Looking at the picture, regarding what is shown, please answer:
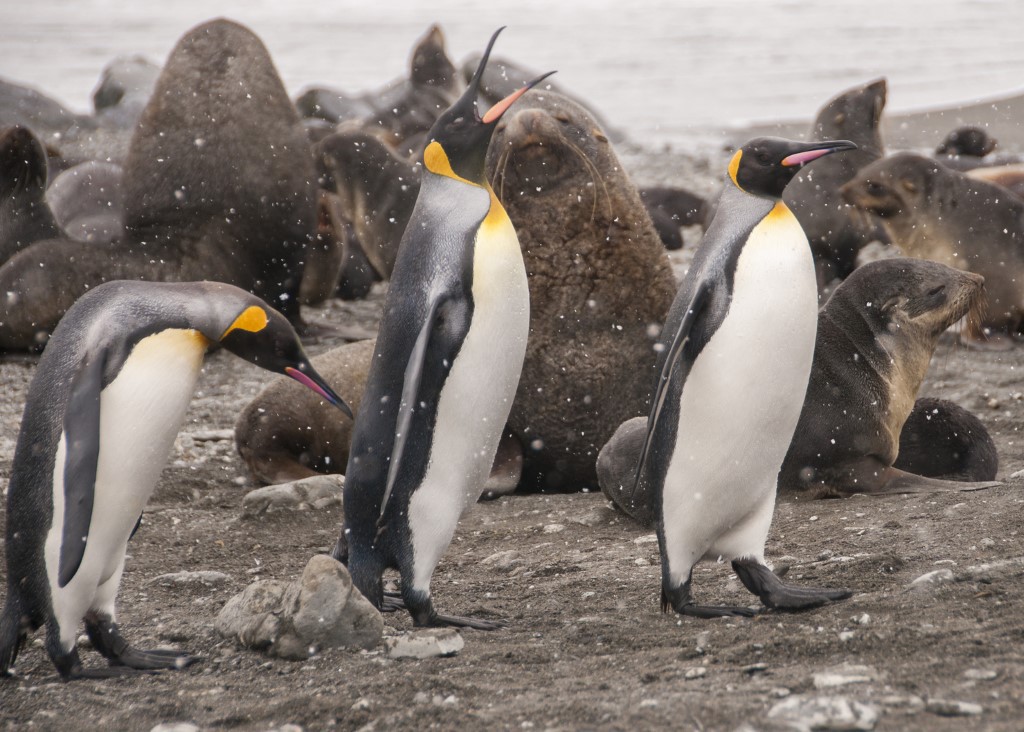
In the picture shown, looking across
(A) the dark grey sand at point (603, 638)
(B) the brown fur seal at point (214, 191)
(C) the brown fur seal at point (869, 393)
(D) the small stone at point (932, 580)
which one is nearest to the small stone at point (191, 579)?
(A) the dark grey sand at point (603, 638)

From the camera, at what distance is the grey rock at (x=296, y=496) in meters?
4.62

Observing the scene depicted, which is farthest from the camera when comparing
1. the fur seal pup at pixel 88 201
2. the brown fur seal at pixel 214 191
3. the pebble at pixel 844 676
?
the fur seal pup at pixel 88 201

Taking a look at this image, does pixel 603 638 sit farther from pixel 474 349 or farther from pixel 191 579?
pixel 191 579

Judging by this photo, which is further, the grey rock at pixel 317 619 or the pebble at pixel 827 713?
the grey rock at pixel 317 619

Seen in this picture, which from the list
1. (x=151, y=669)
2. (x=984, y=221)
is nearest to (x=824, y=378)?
(x=151, y=669)

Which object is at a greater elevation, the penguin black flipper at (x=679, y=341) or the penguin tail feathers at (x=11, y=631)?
the penguin black flipper at (x=679, y=341)

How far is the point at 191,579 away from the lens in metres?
3.81

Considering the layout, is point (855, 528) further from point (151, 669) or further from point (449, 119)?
point (151, 669)

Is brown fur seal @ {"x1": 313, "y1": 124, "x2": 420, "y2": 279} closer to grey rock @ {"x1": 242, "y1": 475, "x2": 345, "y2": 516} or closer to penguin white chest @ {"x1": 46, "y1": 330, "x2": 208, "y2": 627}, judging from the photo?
grey rock @ {"x1": 242, "y1": 475, "x2": 345, "y2": 516}

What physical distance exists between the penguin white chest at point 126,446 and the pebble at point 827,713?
5.11 feet

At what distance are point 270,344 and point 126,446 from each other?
1.32ft

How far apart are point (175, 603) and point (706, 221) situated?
5.46 metres

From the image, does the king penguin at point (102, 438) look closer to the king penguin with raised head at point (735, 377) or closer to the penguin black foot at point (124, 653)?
the penguin black foot at point (124, 653)

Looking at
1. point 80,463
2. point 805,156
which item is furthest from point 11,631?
point 805,156
